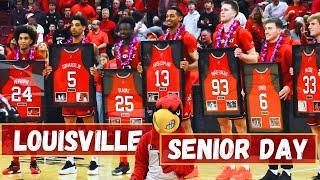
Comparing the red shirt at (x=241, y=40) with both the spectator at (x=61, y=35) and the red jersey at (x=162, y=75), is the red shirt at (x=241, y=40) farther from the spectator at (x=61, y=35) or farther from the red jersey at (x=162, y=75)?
the spectator at (x=61, y=35)

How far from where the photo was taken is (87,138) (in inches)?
414

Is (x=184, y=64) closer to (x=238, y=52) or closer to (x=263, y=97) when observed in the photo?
(x=238, y=52)

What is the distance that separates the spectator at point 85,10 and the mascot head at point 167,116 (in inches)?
458

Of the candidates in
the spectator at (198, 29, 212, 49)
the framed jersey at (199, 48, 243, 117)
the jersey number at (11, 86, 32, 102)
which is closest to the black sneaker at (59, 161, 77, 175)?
the jersey number at (11, 86, 32, 102)

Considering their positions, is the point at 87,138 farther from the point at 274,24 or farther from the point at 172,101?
the point at 172,101

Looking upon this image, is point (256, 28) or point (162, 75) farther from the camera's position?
point (256, 28)

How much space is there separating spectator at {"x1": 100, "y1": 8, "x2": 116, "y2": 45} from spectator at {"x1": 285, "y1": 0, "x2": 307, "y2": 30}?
367 cm

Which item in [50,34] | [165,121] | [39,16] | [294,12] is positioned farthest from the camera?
[39,16]

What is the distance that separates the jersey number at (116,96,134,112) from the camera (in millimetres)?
10547

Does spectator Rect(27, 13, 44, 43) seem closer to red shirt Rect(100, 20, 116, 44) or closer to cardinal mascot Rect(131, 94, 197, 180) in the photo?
red shirt Rect(100, 20, 116, 44)

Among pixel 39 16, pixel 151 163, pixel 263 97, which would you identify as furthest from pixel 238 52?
pixel 39 16

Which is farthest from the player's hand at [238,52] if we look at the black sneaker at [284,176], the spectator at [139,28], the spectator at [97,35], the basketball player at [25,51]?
the spectator at [97,35]

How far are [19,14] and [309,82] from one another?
11.1 meters

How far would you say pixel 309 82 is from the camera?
9297mm
